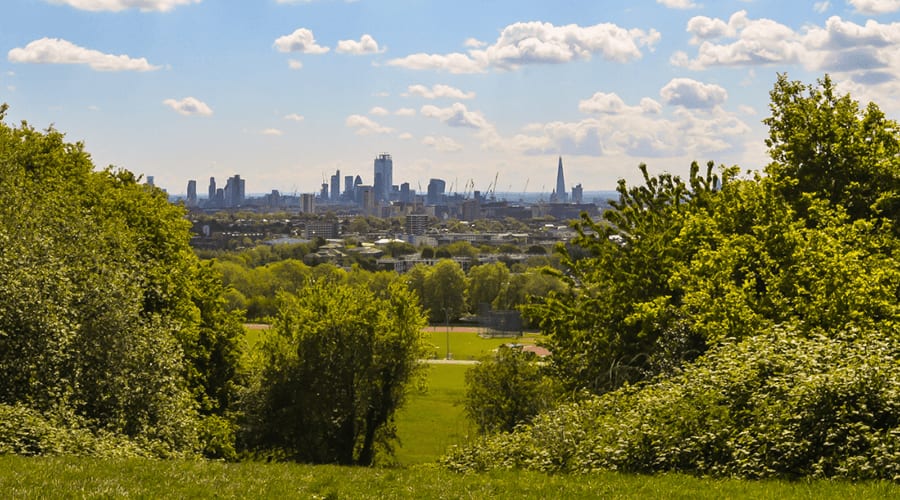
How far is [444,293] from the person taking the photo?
132875 millimetres

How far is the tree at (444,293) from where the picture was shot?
132 metres

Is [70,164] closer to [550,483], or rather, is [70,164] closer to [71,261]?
[71,261]

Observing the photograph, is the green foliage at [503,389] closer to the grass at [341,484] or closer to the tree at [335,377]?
the tree at [335,377]

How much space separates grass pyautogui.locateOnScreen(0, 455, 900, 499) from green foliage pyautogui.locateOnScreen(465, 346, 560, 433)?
2470 centimetres

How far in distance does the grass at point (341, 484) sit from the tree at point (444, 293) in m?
115

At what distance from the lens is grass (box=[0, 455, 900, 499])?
11930 mm

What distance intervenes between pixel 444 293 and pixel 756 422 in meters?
119

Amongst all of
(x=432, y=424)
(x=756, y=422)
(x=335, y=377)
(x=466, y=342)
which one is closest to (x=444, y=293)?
(x=466, y=342)

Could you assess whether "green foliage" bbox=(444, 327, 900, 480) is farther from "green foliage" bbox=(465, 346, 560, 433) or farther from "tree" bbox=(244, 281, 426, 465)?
"green foliage" bbox=(465, 346, 560, 433)

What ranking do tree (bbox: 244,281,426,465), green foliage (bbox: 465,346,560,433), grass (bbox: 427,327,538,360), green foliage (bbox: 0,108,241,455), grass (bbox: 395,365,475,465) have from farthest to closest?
grass (bbox: 427,327,538,360)
grass (bbox: 395,365,475,465)
green foliage (bbox: 465,346,560,433)
tree (bbox: 244,281,426,465)
green foliage (bbox: 0,108,241,455)

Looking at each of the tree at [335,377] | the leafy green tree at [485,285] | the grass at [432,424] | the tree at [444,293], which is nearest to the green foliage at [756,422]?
the tree at [335,377]

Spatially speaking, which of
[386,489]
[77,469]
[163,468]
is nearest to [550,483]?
[386,489]

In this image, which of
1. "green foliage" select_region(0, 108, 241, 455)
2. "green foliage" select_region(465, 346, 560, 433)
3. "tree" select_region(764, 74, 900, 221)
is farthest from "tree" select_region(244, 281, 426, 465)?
"tree" select_region(764, 74, 900, 221)

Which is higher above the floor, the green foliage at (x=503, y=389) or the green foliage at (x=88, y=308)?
the green foliage at (x=88, y=308)
